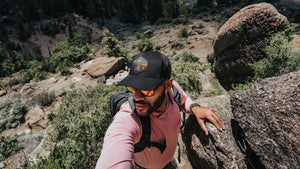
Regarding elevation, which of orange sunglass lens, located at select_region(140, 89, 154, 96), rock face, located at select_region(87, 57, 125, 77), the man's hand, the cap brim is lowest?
rock face, located at select_region(87, 57, 125, 77)

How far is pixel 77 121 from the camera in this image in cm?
423

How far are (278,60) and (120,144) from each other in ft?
17.9

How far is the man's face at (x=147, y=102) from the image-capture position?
1.50 meters

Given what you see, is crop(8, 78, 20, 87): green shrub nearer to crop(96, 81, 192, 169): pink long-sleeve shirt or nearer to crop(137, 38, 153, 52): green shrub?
crop(137, 38, 153, 52): green shrub

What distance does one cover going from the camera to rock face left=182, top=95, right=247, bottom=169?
171 centimetres

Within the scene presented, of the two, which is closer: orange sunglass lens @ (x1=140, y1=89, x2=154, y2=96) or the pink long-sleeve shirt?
the pink long-sleeve shirt

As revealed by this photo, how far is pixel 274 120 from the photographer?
1343mm

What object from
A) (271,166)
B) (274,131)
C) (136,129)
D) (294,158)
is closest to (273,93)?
(274,131)

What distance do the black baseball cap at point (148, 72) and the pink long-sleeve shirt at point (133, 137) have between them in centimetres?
38

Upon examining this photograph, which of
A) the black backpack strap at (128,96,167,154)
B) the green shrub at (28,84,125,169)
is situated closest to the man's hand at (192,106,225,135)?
the black backpack strap at (128,96,167,154)

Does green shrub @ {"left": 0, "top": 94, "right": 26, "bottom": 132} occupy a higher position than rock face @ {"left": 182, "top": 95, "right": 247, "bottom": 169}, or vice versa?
rock face @ {"left": 182, "top": 95, "right": 247, "bottom": 169}

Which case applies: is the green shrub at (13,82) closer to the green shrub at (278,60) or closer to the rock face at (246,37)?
the rock face at (246,37)

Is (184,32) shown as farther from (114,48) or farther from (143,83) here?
(143,83)

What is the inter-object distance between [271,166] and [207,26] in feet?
62.0
